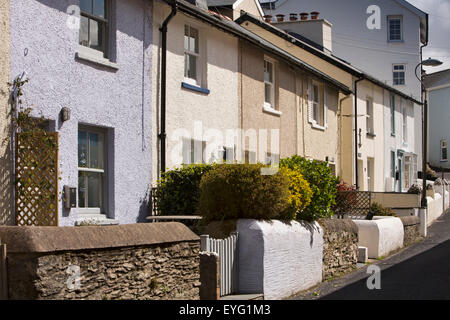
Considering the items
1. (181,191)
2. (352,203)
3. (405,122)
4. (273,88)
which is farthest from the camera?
(405,122)

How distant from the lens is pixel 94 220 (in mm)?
11352

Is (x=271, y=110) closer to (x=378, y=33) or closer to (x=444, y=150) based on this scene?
(x=378, y=33)

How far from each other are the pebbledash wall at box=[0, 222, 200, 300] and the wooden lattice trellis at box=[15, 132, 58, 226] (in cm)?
224

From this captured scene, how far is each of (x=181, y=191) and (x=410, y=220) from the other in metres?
10.2

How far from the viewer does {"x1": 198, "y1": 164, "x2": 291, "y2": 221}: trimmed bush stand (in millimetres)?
10781

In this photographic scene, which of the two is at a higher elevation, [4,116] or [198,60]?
[198,60]

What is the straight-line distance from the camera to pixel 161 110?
44.6ft

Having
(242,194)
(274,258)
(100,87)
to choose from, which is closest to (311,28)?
(100,87)

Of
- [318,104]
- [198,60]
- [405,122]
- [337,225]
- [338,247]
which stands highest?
[405,122]

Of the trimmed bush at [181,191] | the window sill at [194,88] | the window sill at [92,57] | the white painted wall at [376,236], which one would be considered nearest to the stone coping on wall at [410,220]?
→ the white painted wall at [376,236]

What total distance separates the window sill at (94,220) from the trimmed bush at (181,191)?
1.26 meters

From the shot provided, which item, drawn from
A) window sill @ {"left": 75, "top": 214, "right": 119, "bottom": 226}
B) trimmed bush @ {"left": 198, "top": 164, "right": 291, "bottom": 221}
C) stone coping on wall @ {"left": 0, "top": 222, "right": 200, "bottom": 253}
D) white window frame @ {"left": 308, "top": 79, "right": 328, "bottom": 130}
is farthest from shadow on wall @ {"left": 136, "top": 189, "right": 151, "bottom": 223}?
white window frame @ {"left": 308, "top": 79, "right": 328, "bottom": 130}

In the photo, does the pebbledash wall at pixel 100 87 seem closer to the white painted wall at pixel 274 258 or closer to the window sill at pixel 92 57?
the window sill at pixel 92 57

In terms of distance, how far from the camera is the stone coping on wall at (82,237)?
644 cm
